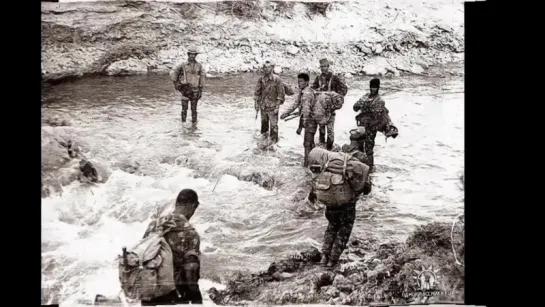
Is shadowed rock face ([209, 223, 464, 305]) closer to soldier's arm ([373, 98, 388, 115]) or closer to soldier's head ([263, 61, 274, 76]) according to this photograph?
Answer: soldier's arm ([373, 98, 388, 115])

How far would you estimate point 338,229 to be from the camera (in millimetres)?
5750

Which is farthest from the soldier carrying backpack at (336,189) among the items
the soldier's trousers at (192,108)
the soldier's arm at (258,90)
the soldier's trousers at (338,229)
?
the soldier's trousers at (192,108)

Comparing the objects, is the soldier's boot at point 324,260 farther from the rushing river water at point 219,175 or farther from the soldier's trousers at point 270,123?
the soldier's trousers at point 270,123

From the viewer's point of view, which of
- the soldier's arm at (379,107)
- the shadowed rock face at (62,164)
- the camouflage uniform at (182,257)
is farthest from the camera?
the soldier's arm at (379,107)

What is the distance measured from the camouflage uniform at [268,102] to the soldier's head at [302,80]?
0.68 feet

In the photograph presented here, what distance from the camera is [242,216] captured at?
18.6 ft

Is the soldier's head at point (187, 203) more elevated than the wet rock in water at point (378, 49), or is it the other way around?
the wet rock in water at point (378, 49)

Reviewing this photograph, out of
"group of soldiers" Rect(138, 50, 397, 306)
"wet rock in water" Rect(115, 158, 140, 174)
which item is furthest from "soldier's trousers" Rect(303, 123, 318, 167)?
"wet rock in water" Rect(115, 158, 140, 174)

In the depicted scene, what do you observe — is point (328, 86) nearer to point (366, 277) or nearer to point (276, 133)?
point (276, 133)

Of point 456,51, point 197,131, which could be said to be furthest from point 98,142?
point 456,51

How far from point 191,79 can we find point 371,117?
169 centimetres

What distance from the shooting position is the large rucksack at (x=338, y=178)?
5.71 metres
